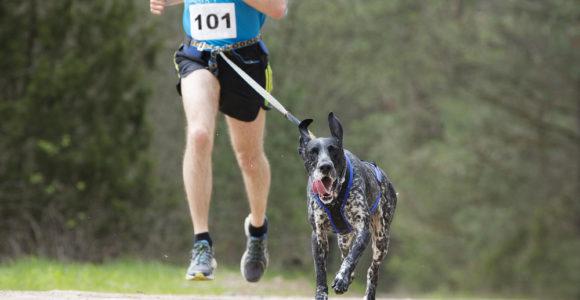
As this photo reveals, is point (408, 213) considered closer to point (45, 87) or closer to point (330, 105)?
point (330, 105)

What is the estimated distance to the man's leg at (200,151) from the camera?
7672 millimetres

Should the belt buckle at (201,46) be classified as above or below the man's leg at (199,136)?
above

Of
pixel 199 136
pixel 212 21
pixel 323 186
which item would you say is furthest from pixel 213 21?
pixel 323 186

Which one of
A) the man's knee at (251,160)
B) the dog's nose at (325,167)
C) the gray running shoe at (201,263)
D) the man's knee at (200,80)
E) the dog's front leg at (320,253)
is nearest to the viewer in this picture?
the dog's nose at (325,167)

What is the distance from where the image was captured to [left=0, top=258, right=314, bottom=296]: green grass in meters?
12.0

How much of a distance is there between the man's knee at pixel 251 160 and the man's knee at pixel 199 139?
0.70 metres

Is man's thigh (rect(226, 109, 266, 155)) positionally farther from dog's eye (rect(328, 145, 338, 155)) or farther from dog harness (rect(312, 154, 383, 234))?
dog's eye (rect(328, 145, 338, 155))

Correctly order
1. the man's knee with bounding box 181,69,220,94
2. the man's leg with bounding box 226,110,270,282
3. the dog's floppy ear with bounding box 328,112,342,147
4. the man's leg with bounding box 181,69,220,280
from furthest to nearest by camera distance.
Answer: the man's leg with bounding box 226,110,270,282 → the man's knee with bounding box 181,69,220,94 → the man's leg with bounding box 181,69,220,280 → the dog's floppy ear with bounding box 328,112,342,147

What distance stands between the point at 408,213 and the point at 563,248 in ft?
27.2

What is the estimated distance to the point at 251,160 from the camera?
8523 millimetres

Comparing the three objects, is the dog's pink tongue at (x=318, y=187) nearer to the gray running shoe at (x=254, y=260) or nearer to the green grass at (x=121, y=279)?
the gray running shoe at (x=254, y=260)

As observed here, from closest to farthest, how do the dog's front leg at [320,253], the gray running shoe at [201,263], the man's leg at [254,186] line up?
the dog's front leg at [320,253] → the gray running shoe at [201,263] → the man's leg at [254,186]

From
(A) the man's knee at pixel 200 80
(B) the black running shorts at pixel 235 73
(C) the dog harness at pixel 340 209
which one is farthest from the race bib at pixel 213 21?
(C) the dog harness at pixel 340 209

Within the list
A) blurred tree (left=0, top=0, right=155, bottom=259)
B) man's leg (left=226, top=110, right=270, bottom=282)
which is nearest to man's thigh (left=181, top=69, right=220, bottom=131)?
man's leg (left=226, top=110, right=270, bottom=282)
